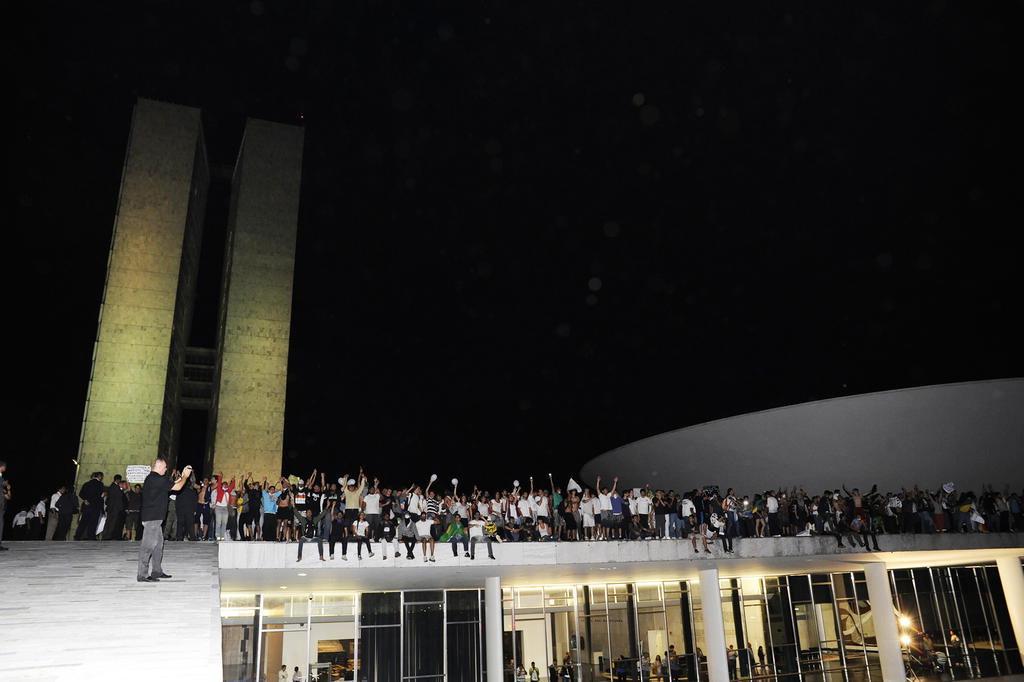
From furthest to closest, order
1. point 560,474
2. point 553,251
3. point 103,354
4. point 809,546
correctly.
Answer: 1. point 560,474
2. point 553,251
3. point 103,354
4. point 809,546

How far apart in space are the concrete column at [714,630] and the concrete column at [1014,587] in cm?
906

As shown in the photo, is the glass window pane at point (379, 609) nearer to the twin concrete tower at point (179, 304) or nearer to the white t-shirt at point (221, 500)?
the white t-shirt at point (221, 500)

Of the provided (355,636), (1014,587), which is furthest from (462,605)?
(1014,587)

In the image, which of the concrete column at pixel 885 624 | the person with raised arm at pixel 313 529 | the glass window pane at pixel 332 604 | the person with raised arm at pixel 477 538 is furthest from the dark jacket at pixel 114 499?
the concrete column at pixel 885 624

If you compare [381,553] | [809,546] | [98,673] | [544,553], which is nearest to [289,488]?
[381,553]

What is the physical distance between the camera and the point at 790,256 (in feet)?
145

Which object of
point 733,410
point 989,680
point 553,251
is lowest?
point 989,680

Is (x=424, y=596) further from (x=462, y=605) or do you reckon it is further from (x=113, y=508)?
(x=113, y=508)

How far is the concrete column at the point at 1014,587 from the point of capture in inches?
819

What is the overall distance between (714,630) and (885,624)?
5.36 metres

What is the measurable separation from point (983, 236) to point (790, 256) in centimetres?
1017

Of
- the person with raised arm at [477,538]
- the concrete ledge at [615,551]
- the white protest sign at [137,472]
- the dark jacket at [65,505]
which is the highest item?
the white protest sign at [137,472]

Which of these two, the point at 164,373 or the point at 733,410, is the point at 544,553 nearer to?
the point at 164,373

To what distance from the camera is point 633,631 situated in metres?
23.0
